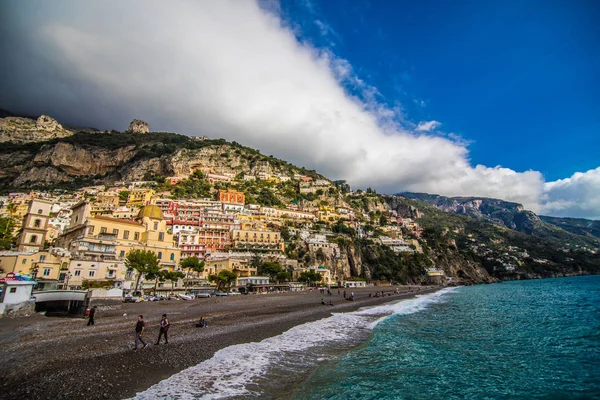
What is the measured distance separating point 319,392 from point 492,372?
7.54m

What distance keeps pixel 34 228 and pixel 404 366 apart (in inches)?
2061

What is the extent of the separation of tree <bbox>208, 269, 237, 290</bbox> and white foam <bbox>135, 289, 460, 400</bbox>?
33.9m

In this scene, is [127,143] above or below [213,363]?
above

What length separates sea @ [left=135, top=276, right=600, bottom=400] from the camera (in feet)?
31.3

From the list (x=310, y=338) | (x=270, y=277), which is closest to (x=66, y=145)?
(x=270, y=277)

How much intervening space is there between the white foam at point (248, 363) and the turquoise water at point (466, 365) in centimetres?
148

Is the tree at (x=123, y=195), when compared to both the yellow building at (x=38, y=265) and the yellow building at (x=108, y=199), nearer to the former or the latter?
the yellow building at (x=108, y=199)

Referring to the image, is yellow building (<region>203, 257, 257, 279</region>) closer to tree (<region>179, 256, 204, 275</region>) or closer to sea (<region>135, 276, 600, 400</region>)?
tree (<region>179, 256, 204, 275</region>)

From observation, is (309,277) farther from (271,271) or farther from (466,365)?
(466,365)

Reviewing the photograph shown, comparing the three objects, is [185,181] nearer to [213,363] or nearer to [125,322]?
[125,322]

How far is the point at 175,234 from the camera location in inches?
2630

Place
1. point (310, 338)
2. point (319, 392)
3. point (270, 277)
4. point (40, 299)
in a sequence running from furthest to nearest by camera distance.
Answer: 1. point (270, 277)
2. point (40, 299)
3. point (310, 338)
4. point (319, 392)

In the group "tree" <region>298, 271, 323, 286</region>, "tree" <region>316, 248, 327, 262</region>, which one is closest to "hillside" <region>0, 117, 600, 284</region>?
"tree" <region>316, 248, 327, 262</region>

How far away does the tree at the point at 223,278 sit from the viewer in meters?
52.0
